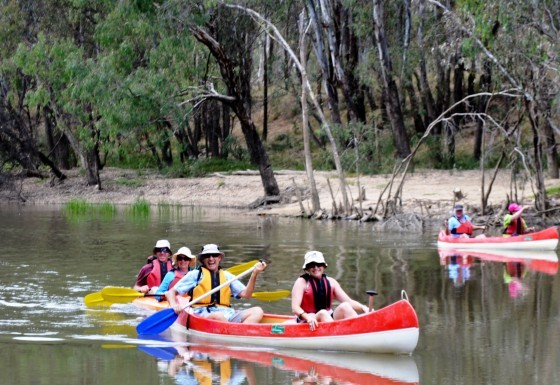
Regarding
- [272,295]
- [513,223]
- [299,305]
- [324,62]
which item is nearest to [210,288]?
[299,305]

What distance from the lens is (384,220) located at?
29500 mm

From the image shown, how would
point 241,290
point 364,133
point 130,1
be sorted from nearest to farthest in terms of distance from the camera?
point 241,290, point 130,1, point 364,133

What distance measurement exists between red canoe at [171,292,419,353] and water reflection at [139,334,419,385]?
0.11 m

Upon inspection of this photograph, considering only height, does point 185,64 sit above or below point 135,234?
above

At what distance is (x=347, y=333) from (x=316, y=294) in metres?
0.64

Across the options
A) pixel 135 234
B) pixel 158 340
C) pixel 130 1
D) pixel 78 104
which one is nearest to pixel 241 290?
pixel 158 340

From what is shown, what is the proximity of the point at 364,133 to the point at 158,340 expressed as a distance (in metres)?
22.2

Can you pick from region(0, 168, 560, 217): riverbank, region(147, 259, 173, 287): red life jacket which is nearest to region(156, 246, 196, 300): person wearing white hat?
region(147, 259, 173, 287): red life jacket

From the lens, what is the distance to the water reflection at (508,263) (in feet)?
63.2

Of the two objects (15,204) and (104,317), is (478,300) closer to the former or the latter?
(104,317)

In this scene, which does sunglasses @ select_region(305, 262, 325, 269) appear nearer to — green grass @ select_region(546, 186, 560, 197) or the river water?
the river water

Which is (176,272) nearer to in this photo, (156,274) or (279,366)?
(156,274)

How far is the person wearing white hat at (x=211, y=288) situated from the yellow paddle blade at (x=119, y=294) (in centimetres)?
244

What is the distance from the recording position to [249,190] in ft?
129
